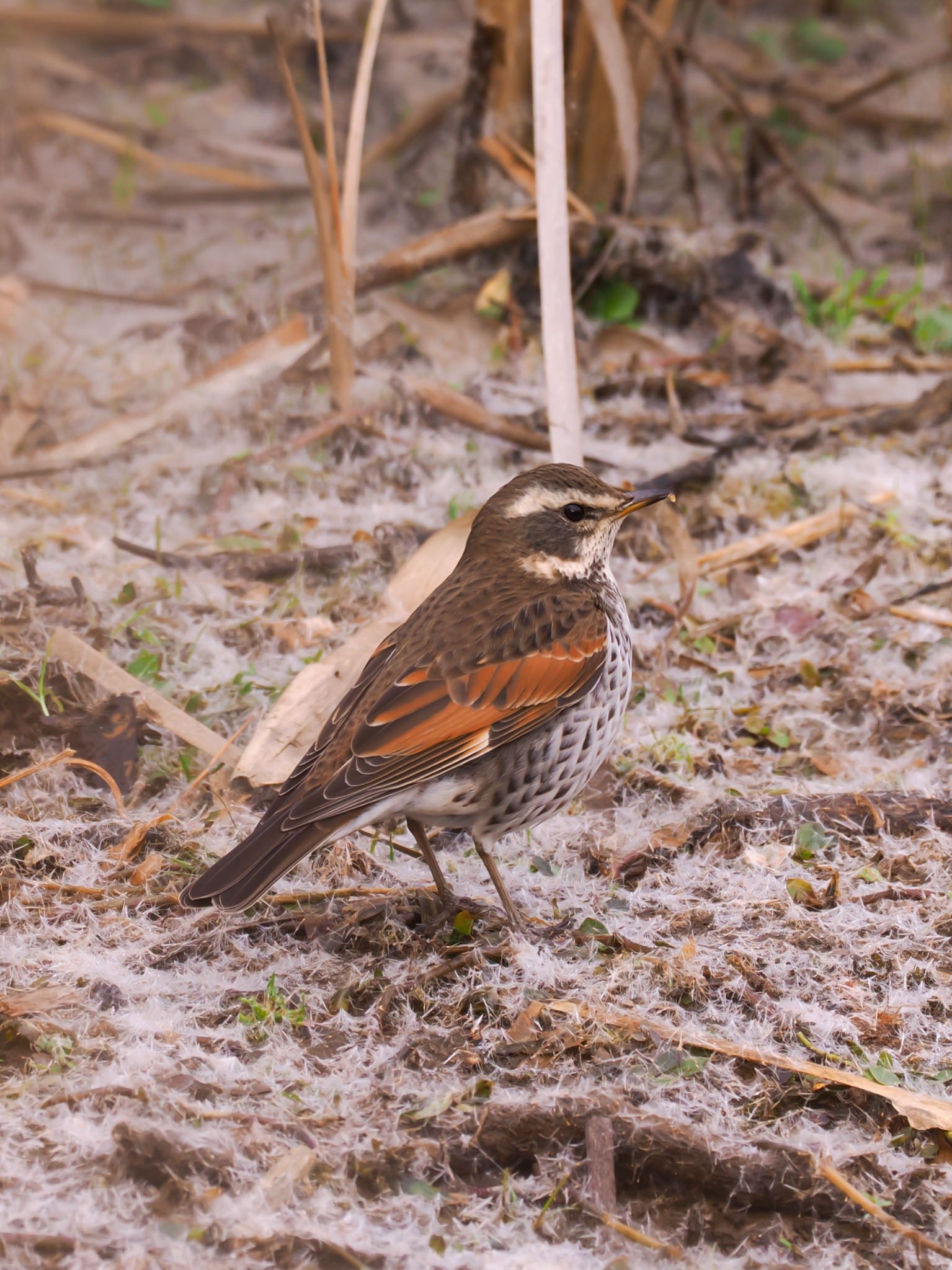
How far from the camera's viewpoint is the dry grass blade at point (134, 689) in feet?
15.4

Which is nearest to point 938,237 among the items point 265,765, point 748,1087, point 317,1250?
point 265,765

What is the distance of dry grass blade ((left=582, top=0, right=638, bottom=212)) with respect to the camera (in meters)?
6.53

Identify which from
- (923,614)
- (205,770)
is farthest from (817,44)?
(205,770)

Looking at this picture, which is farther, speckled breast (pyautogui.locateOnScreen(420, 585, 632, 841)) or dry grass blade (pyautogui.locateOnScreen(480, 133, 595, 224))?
dry grass blade (pyautogui.locateOnScreen(480, 133, 595, 224))

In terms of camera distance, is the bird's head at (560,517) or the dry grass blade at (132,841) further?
the bird's head at (560,517)

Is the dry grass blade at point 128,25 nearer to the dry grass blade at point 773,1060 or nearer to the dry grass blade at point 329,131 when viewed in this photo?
the dry grass blade at point 329,131

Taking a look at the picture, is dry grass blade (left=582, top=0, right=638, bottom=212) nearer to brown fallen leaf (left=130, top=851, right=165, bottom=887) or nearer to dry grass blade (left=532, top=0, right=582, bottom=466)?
dry grass blade (left=532, top=0, right=582, bottom=466)

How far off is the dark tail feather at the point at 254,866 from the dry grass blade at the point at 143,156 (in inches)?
234

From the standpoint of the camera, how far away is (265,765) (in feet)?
15.0

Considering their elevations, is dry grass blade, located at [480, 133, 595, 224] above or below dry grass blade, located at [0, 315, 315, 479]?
above

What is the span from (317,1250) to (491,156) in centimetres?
577

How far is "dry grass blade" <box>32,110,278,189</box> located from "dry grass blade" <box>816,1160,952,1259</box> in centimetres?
701

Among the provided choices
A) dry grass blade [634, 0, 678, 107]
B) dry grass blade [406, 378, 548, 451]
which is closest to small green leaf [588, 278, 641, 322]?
dry grass blade [634, 0, 678, 107]

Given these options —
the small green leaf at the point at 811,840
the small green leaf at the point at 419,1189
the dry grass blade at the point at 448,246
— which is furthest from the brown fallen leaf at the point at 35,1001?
the dry grass blade at the point at 448,246
